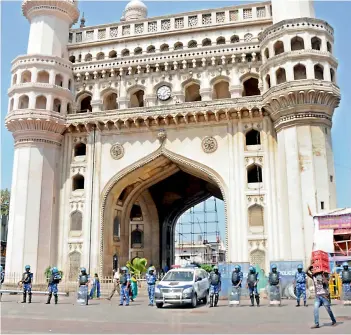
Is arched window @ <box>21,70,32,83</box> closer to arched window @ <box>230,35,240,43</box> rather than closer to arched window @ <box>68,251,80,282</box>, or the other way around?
arched window @ <box>68,251,80,282</box>

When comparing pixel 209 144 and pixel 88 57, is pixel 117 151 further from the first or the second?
pixel 88 57

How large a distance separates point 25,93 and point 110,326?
19912 mm

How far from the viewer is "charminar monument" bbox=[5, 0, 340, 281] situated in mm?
23188

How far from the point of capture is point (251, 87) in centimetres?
2783

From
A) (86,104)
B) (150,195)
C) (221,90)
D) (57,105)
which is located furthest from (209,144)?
(57,105)

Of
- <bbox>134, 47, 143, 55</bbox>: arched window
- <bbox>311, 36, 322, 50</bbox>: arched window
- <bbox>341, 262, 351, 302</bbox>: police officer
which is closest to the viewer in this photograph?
<bbox>341, 262, 351, 302</bbox>: police officer

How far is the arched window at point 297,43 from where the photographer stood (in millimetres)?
24375

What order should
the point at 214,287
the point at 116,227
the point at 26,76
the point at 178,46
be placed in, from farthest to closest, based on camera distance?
the point at 116,227
the point at 26,76
the point at 178,46
the point at 214,287

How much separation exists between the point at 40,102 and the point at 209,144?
10851 millimetres

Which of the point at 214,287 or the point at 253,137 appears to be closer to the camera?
the point at 214,287

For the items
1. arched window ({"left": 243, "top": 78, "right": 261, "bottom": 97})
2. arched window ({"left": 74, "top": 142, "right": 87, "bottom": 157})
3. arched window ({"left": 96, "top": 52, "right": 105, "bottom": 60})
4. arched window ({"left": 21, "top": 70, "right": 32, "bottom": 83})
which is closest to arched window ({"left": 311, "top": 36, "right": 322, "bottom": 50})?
arched window ({"left": 243, "top": 78, "right": 261, "bottom": 97})

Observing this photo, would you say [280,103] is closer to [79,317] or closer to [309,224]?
[309,224]

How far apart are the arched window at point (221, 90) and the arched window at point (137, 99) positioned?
4.88 m

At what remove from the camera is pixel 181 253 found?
67.8 m
